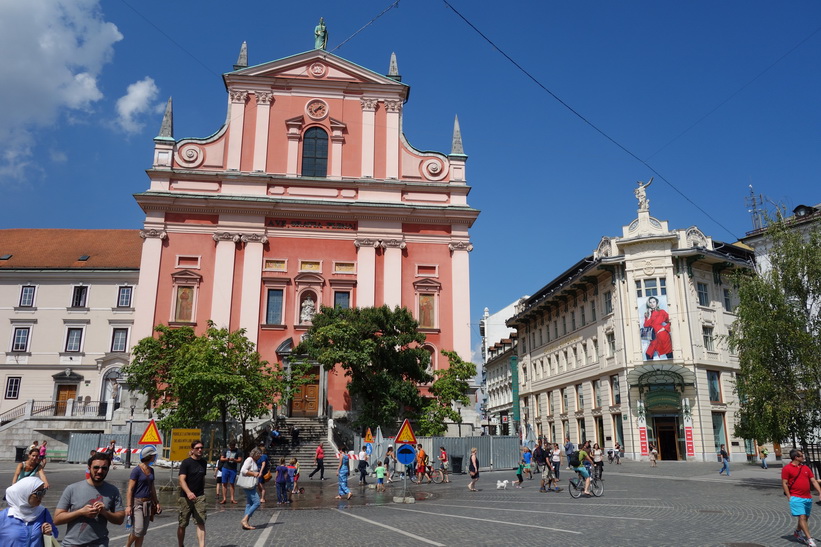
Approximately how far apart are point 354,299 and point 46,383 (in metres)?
23.7

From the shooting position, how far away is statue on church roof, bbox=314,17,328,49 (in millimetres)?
42469

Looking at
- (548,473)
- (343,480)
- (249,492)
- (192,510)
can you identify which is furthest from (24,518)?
(548,473)

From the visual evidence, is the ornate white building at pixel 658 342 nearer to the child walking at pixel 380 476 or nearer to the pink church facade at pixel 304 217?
the pink church facade at pixel 304 217

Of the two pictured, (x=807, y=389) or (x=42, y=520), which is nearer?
(x=42, y=520)

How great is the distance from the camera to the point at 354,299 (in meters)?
36.4

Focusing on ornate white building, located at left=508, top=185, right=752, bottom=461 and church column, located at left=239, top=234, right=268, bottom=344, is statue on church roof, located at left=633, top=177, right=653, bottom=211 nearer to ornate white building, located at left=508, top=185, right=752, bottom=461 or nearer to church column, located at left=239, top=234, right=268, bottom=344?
ornate white building, located at left=508, top=185, right=752, bottom=461

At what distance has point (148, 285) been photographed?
35.2 metres

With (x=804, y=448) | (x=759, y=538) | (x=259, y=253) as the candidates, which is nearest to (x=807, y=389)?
(x=804, y=448)

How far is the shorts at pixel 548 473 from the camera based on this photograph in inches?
805

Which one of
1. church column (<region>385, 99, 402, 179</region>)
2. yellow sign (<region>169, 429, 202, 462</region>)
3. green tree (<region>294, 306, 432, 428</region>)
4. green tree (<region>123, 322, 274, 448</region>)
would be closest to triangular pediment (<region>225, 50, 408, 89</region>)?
church column (<region>385, 99, 402, 179</region>)

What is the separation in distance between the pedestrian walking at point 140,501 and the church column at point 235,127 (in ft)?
99.8

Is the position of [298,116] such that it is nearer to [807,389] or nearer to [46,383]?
[46,383]

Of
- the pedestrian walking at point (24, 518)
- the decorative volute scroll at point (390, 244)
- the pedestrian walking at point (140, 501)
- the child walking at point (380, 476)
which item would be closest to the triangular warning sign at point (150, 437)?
the child walking at point (380, 476)

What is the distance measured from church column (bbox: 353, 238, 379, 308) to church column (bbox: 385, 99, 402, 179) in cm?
455
